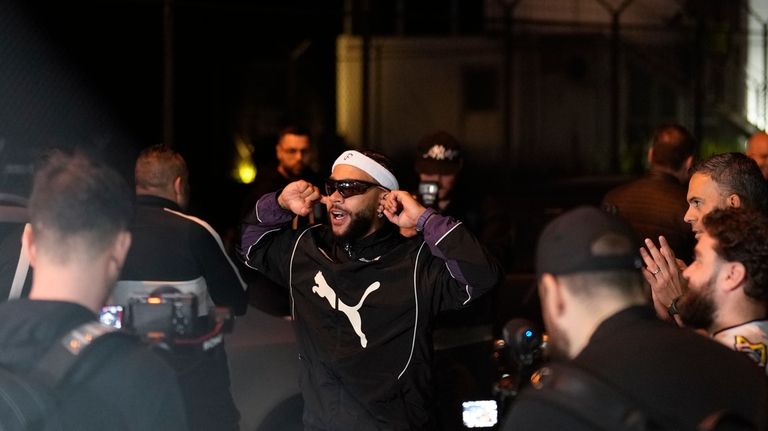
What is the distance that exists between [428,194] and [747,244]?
3109 millimetres

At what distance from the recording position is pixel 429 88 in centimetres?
2369

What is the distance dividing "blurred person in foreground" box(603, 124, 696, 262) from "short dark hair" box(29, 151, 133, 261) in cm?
339

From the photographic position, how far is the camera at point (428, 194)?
21.2 ft

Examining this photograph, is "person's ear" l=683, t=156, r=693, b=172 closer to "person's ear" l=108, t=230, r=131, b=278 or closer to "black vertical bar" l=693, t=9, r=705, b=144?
"person's ear" l=108, t=230, r=131, b=278

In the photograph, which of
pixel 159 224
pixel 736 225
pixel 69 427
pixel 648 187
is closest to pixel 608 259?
pixel 736 225

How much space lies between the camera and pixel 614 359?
277 centimetres

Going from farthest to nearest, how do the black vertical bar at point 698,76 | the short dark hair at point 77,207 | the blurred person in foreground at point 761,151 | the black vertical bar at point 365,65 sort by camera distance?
the black vertical bar at point 698,76 → the black vertical bar at point 365,65 → the blurred person in foreground at point 761,151 → the short dark hair at point 77,207

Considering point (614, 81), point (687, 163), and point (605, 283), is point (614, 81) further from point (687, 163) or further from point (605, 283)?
point (605, 283)

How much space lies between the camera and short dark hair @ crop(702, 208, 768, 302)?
3.50 metres

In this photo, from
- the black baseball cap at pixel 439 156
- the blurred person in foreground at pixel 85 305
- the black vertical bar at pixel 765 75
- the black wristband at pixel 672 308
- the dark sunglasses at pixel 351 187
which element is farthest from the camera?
the black vertical bar at pixel 765 75

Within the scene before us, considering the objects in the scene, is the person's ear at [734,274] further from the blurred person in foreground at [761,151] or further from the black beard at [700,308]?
the blurred person in foreground at [761,151]

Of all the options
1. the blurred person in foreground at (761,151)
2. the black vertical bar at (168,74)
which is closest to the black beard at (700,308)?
the blurred person in foreground at (761,151)

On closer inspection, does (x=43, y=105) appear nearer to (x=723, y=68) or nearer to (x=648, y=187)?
(x=648, y=187)

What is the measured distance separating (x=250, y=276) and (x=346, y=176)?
194 cm
